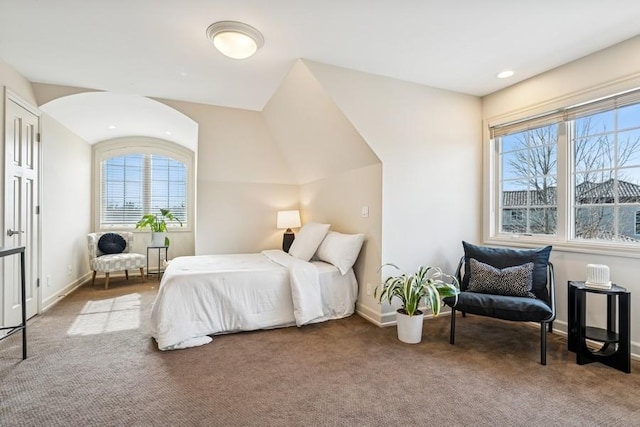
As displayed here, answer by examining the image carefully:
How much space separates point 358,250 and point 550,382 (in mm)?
→ 1898

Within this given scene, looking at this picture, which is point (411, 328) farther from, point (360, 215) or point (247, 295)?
point (247, 295)

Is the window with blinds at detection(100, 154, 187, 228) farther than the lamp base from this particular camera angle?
Yes

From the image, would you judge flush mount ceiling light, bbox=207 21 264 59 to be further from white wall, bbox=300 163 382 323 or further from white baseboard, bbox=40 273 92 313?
white baseboard, bbox=40 273 92 313

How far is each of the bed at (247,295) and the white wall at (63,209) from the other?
1.71 m

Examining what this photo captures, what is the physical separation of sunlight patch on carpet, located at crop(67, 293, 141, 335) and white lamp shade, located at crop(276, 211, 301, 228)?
2.13m

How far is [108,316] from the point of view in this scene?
138 inches

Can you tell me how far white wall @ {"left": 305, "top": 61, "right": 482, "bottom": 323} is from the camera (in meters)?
3.22

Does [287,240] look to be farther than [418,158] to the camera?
Yes

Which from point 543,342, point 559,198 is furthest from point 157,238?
point 559,198

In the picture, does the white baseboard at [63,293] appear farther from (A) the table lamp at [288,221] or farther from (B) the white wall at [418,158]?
(B) the white wall at [418,158]

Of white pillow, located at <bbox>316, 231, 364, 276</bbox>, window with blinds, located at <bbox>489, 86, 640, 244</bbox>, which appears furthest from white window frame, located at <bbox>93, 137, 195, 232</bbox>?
window with blinds, located at <bbox>489, 86, 640, 244</bbox>

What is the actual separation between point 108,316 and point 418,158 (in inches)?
149

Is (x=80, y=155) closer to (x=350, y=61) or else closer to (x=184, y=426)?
(x=350, y=61)

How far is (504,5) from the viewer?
2141 millimetres
